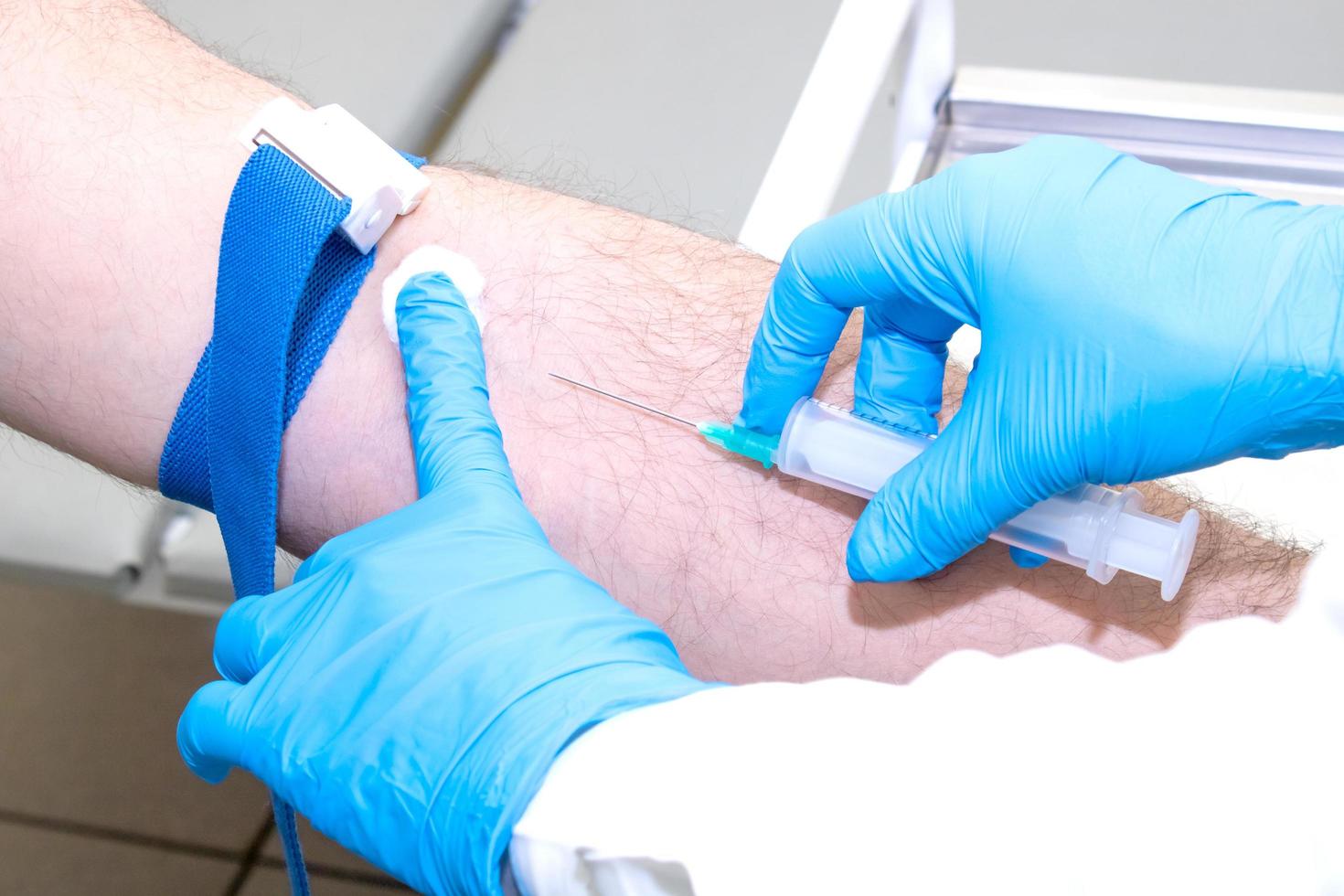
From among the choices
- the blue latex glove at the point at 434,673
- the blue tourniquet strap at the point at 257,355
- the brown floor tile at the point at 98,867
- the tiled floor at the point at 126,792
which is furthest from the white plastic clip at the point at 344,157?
the brown floor tile at the point at 98,867

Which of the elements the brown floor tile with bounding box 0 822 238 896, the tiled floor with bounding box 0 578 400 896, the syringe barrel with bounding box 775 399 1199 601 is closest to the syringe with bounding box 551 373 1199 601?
the syringe barrel with bounding box 775 399 1199 601

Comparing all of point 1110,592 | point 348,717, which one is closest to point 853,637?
point 1110,592

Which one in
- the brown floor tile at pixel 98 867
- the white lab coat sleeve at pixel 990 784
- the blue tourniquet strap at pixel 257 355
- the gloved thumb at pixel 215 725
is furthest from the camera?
the brown floor tile at pixel 98 867

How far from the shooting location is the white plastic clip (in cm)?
94

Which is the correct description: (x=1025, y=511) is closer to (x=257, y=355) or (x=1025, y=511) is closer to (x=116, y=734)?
(x=257, y=355)

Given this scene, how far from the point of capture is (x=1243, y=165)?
1450 millimetres

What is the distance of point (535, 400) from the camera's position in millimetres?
1021

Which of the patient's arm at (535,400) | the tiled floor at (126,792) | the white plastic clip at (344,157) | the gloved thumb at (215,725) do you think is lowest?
the tiled floor at (126,792)

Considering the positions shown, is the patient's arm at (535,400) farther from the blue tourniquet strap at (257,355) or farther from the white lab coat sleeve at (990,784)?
the white lab coat sleeve at (990,784)

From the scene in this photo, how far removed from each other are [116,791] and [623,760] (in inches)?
75.7

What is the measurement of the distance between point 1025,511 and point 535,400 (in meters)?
0.48

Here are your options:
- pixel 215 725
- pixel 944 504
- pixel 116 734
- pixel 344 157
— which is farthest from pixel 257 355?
pixel 116 734

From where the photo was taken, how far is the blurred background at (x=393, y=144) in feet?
5.66

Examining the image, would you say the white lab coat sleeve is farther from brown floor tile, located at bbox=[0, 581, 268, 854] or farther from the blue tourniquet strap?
brown floor tile, located at bbox=[0, 581, 268, 854]
